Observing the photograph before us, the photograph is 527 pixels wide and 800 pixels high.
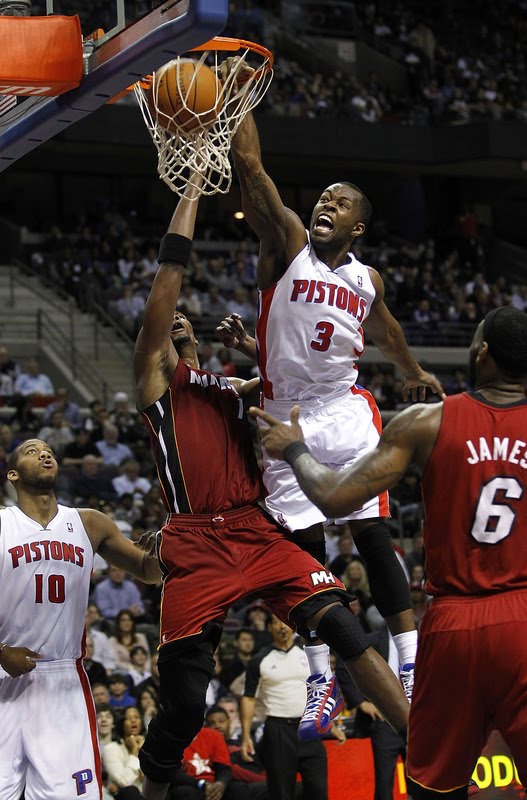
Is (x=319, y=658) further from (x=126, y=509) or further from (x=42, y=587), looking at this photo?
(x=126, y=509)

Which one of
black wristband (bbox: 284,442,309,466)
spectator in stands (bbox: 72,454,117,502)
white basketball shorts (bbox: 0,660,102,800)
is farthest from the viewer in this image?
spectator in stands (bbox: 72,454,117,502)

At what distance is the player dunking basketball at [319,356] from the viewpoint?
6.49 metres

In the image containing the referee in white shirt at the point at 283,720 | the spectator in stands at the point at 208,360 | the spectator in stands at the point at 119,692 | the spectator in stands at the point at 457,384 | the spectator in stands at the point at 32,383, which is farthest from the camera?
the spectator in stands at the point at 457,384

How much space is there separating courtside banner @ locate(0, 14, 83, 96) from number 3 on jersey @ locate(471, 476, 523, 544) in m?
3.23

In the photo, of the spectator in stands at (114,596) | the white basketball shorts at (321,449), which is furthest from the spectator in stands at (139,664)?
the white basketball shorts at (321,449)

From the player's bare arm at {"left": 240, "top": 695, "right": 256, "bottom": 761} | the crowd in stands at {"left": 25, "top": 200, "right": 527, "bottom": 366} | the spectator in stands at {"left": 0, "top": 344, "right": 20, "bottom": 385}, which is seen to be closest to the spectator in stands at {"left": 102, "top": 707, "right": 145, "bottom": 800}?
the player's bare arm at {"left": 240, "top": 695, "right": 256, "bottom": 761}

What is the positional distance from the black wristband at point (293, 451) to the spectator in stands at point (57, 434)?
11.9 metres

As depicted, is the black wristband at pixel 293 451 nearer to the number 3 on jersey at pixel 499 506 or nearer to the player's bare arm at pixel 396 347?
the number 3 on jersey at pixel 499 506

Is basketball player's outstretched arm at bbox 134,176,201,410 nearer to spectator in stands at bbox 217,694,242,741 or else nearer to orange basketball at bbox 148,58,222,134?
orange basketball at bbox 148,58,222,134

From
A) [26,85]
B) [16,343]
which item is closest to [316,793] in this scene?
[26,85]

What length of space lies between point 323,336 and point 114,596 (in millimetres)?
7690

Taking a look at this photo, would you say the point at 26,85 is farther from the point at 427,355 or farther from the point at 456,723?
the point at 427,355

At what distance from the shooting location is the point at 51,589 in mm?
6879

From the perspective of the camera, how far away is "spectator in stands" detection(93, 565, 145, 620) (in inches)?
529
